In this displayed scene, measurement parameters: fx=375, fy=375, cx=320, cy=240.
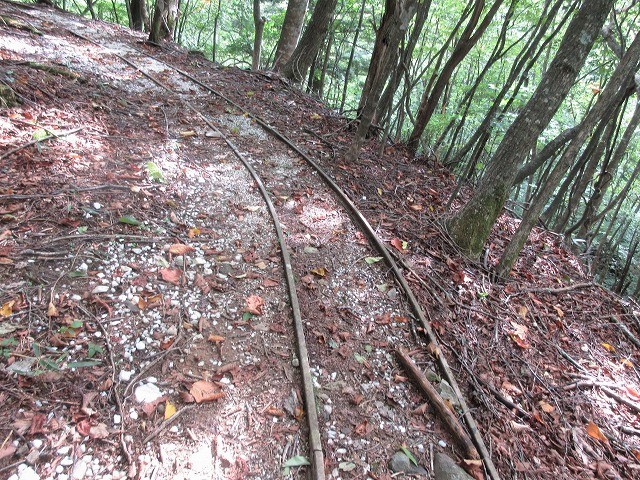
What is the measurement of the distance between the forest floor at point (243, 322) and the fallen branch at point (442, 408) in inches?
2.1

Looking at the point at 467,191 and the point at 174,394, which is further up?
the point at 467,191

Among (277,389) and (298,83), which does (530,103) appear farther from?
(298,83)

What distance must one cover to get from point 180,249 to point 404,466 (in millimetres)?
2663

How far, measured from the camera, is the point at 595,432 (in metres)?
3.25

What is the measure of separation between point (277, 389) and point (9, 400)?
1636 mm

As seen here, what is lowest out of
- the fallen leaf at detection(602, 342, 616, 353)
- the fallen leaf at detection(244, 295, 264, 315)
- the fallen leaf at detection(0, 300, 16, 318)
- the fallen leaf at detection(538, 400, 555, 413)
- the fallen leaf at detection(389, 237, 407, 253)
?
the fallen leaf at detection(538, 400, 555, 413)

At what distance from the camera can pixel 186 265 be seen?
3.54m

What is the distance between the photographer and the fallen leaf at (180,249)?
362 cm

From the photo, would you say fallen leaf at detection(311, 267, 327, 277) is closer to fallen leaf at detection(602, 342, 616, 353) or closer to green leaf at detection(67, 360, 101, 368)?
green leaf at detection(67, 360, 101, 368)

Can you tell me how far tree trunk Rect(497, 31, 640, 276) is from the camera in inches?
156

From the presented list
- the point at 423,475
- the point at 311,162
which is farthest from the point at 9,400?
the point at 311,162

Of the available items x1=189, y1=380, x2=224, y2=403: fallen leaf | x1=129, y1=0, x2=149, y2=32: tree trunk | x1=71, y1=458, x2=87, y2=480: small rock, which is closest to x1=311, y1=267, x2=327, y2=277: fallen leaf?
x1=189, y1=380, x2=224, y2=403: fallen leaf

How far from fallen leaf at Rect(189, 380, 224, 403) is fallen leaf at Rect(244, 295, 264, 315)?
76 cm

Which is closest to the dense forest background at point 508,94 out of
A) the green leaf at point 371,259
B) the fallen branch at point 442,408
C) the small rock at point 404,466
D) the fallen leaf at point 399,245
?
the fallen leaf at point 399,245
